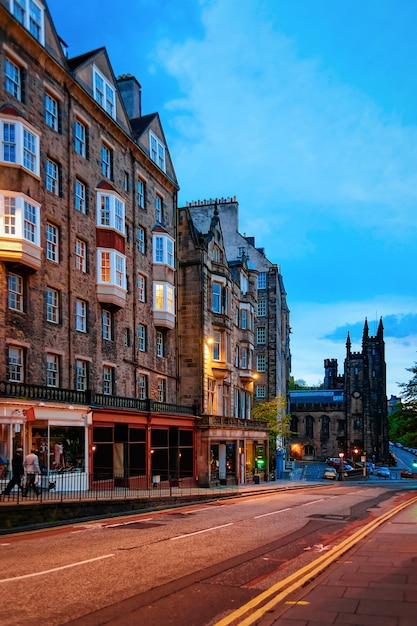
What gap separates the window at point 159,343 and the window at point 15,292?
15520mm

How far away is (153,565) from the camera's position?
12.8 m

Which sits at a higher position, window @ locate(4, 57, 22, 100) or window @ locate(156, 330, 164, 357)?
window @ locate(4, 57, 22, 100)

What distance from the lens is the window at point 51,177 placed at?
29.6m

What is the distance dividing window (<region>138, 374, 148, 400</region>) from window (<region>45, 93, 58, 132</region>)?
15.7 m

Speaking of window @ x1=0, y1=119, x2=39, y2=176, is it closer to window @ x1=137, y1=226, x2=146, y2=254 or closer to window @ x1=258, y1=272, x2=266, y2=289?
window @ x1=137, y1=226, x2=146, y2=254

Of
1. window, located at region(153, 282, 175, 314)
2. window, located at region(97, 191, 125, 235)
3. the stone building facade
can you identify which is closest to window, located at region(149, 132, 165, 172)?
window, located at region(153, 282, 175, 314)

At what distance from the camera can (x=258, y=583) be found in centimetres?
1119

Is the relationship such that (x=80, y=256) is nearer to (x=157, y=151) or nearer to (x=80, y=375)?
(x=80, y=375)

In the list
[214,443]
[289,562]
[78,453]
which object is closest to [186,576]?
[289,562]

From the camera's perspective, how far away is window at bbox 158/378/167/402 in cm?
4180

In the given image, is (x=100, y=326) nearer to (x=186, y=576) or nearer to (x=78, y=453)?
(x=78, y=453)

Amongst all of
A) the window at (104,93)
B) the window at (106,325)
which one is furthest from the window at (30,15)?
the window at (106,325)

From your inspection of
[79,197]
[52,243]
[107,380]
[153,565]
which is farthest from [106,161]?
[153,565]

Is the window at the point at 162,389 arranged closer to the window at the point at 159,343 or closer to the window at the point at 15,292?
the window at the point at 159,343
